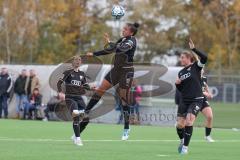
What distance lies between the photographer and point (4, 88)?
3334cm

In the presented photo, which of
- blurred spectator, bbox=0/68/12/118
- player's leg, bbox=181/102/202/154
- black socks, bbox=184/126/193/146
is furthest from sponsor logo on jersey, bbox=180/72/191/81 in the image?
blurred spectator, bbox=0/68/12/118

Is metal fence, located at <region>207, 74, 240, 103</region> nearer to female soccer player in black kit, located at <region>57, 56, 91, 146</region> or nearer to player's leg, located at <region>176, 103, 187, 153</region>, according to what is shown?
female soccer player in black kit, located at <region>57, 56, 91, 146</region>

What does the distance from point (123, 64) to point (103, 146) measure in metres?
2.85

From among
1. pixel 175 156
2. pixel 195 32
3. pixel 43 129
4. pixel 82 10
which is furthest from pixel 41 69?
pixel 195 32

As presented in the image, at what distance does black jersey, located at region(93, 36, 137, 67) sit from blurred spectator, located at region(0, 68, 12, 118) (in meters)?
13.9

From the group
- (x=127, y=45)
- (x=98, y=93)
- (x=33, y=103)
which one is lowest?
(x=33, y=103)

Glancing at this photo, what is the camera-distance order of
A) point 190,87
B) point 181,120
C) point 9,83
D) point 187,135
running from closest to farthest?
point 187,135
point 190,87
point 181,120
point 9,83

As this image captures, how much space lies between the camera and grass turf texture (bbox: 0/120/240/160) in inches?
614

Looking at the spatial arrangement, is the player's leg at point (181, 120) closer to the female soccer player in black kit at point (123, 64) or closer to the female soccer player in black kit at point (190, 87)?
the female soccer player in black kit at point (190, 87)

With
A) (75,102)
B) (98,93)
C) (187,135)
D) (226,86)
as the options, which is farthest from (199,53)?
(226,86)

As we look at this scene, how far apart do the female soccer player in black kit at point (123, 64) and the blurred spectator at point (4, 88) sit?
43.4 feet

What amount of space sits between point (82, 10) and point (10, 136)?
43496 mm

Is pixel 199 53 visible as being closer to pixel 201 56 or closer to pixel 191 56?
pixel 201 56

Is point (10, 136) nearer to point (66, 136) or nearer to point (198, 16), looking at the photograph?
point (66, 136)
